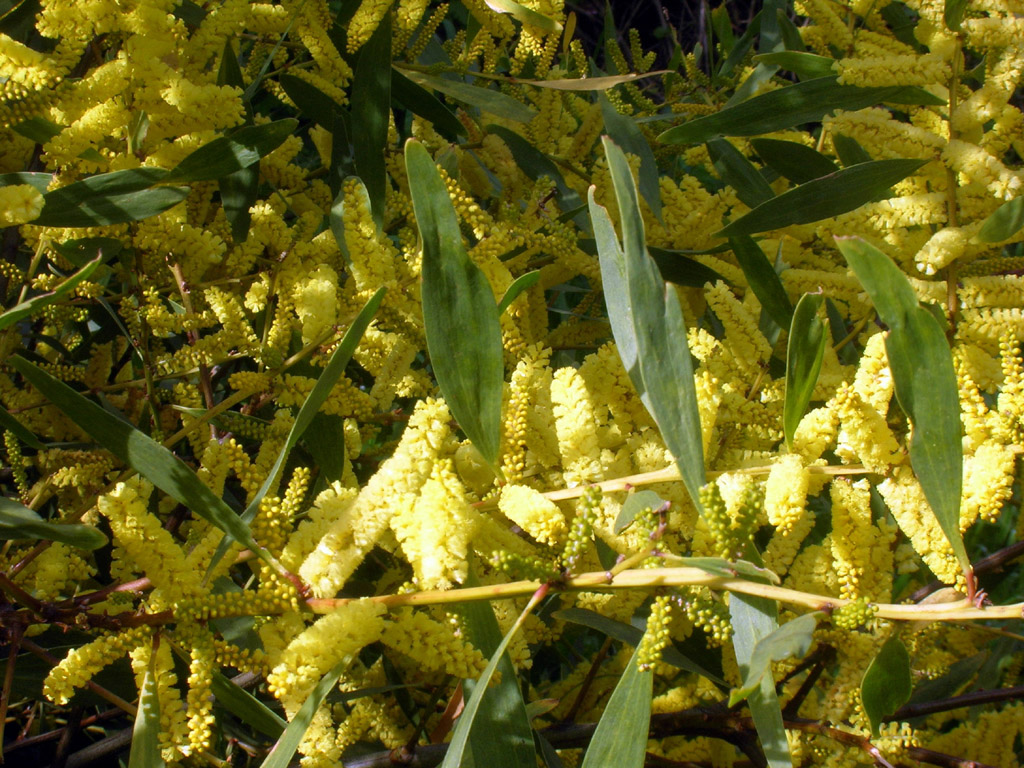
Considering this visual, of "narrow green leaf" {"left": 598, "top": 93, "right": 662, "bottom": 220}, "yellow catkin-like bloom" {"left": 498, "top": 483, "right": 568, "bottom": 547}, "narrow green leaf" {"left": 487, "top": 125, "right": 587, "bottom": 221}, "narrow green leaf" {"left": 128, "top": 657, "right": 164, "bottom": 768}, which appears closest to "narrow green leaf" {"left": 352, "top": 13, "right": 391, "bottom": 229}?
"narrow green leaf" {"left": 487, "top": 125, "right": 587, "bottom": 221}

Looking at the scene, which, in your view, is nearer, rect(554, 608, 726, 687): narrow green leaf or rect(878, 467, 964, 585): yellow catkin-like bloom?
rect(878, 467, 964, 585): yellow catkin-like bloom

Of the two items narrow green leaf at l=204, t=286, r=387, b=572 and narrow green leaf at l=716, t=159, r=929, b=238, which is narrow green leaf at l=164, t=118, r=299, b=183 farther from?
narrow green leaf at l=716, t=159, r=929, b=238

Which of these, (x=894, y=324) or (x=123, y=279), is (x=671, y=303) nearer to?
(x=894, y=324)

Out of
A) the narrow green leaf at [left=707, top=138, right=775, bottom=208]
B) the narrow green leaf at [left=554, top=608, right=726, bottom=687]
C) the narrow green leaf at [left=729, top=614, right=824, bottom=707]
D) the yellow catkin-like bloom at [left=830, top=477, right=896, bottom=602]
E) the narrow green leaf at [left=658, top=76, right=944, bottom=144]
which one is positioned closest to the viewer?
the narrow green leaf at [left=729, top=614, right=824, bottom=707]

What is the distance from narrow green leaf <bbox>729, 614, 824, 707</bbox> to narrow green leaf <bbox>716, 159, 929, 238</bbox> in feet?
1.77

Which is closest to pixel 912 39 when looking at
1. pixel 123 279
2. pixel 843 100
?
pixel 843 100

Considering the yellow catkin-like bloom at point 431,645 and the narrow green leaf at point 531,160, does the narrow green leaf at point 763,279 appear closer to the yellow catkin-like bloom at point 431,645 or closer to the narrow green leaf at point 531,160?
the narrow green leaf at point 531,160

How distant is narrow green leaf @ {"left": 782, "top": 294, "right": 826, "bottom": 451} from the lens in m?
0.89

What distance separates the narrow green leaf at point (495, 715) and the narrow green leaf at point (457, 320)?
0.55 ft

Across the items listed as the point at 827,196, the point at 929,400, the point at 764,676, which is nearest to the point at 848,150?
the point at 827,196

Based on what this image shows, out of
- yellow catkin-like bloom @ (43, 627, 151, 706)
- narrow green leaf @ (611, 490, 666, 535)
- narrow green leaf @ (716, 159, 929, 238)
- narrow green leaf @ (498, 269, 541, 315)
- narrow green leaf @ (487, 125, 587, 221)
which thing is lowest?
yellow catkin-like bloom @ (43, 627, 151, 706)

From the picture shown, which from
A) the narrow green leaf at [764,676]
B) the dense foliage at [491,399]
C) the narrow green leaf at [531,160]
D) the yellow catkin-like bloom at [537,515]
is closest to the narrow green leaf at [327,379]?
the dense foliage at [491,399]

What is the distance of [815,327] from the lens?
0.90 m

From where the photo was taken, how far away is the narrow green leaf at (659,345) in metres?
0.81
